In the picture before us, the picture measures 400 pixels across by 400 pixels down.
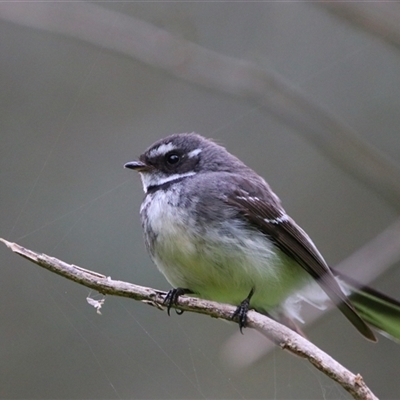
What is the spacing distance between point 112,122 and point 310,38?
2017mm

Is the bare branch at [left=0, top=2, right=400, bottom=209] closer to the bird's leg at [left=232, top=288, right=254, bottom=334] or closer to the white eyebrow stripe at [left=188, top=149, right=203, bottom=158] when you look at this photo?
the white eyebrow stripe at [left=188, top=149, right=203, bottom=158]

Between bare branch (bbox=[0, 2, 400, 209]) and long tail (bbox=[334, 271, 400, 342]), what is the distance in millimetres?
514

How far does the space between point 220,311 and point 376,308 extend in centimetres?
94

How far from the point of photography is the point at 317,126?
389cm

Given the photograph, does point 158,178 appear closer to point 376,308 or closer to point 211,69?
point 211,69

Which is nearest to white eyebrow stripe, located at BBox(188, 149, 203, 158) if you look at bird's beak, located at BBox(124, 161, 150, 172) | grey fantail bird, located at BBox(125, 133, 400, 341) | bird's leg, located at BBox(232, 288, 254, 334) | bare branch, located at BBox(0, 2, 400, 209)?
grey fantail bird, located at BBox(125, 133, 400, 341)

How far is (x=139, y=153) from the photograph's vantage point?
19.4 feet

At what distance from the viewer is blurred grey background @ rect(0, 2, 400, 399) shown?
4.36m

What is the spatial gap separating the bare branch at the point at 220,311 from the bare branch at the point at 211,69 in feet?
3.72

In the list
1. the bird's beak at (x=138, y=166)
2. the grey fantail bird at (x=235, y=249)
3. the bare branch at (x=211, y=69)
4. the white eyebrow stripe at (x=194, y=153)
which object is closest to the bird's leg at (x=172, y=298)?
the grey fantail bird at (x=235, y=249)

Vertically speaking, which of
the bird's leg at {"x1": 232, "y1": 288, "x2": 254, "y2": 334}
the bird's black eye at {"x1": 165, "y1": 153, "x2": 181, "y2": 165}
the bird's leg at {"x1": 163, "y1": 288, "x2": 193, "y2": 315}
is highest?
the bird's black eye at {"x1": 165, "y1": 153, "x2": 181, "y2": 165}

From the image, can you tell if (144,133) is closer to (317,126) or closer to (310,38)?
(310,38)

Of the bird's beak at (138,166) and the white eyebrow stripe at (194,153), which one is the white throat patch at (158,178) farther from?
the white eyebrow stripe at (194,153)

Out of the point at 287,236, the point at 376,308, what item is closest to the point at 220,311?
the point at 287,236
